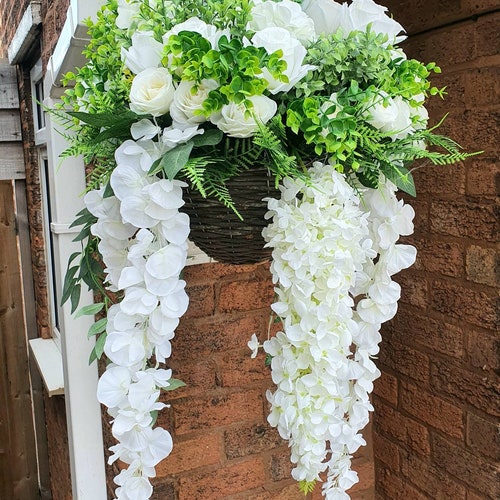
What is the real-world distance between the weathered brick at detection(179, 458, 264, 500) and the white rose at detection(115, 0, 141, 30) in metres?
1.06

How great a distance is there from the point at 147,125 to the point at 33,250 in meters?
2.40

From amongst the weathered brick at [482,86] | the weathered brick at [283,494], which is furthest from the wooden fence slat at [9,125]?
the weathered brick at [482,86]

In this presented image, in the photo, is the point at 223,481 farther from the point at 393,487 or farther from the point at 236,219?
the point at 236,219

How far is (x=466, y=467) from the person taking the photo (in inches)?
56.9

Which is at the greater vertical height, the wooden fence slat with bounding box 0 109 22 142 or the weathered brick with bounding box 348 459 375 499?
the wooden fence slat with bounding box 0 109 22 142

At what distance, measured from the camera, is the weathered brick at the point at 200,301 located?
1416mm

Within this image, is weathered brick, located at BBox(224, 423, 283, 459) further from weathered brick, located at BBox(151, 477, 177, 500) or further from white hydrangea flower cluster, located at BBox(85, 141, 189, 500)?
white hydrangea flower cluster, located at BBox(85, 141, 189, 500)

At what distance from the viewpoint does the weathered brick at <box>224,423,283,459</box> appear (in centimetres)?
151

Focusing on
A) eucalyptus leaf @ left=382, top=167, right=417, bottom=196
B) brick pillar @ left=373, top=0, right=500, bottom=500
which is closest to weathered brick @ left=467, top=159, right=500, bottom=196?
brick pillar @ left=373, top=0, right=500, bottom=500

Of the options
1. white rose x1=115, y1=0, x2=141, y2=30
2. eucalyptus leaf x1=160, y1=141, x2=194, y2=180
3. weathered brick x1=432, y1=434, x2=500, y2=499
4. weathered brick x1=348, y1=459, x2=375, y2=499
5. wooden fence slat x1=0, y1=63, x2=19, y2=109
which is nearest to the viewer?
eucalyptus leaf x1=160, y1=141, x2=194, y2=180

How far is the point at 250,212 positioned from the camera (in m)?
0.84

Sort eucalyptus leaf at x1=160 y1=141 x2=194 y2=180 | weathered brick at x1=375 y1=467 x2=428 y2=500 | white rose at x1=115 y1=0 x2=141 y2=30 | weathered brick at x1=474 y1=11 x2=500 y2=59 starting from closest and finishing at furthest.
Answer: eucalyptus leaf at x1=160 y1=141 x2=194 y2=180 → white rose at x1=115 y1=0 x2=141 y2=30 → weathered brick at x1=474 y1=11 x2=500 y2=59 → weathered brick at x1=375 y1=467 x2=428 y2=500

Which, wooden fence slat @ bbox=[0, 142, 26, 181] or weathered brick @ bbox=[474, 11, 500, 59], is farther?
wooden fence slat @ bbox=[0, 142, 26, 181]

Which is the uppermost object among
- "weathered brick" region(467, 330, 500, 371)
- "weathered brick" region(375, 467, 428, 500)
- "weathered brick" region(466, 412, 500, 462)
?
"weathered brick" region(467, 330, 500, 371)
